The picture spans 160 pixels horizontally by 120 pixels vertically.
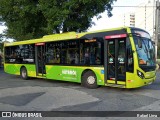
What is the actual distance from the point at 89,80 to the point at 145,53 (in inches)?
118

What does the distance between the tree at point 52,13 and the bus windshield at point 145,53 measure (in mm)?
8242

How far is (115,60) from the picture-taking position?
10820mm

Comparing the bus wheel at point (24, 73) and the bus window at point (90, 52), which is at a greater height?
the bus window at point (90, 52)

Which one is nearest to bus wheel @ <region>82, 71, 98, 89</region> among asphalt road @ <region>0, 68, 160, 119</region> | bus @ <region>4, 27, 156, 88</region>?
bus @ <region>4, 27, 156, 88</region>

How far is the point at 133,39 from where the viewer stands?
10.4 meters

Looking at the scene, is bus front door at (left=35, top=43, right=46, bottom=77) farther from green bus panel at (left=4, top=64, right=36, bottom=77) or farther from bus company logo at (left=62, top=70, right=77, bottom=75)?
bus company logo at (left=62, top=70, right=77, bottom=75)

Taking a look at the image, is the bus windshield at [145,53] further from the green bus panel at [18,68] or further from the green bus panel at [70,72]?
the green bus panel at [18,68]

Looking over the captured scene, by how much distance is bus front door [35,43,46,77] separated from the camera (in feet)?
49.1

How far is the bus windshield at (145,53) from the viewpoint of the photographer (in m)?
10.4

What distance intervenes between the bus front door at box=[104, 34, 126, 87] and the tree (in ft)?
26.1

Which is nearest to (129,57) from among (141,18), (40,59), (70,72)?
(70,72)

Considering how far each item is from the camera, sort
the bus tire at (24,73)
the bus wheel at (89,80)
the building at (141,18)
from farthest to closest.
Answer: the building at (141,18)
the bus tire at (24,73)
the bus wheel at (89,80)

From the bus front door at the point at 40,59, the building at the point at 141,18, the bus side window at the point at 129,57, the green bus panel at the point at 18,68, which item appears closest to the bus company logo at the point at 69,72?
the bus front door at the point at 40,59

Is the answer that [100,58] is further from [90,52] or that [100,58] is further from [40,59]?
[40,59]
